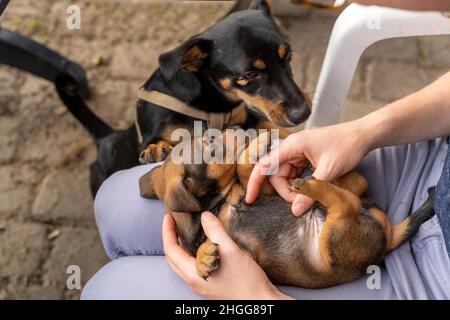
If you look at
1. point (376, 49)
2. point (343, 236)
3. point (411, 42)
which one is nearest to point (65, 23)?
point (376, 49)

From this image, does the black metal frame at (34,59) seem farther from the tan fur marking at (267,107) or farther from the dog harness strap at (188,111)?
the tan fur marking at (267,107)

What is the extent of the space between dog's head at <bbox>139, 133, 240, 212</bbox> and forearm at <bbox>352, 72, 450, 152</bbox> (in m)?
0.40

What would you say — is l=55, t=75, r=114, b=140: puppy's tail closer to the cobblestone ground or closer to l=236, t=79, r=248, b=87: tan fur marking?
the cobblestone ground

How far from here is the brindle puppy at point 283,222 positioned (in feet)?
4.79

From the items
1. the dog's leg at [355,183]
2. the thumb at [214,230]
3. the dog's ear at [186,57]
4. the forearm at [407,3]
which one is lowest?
the thumb at [214,230]

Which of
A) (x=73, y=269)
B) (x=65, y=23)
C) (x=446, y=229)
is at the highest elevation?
(x=65, y=23)

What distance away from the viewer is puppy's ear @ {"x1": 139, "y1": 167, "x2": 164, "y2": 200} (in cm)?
163

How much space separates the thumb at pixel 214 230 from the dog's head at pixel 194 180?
0.13 feet

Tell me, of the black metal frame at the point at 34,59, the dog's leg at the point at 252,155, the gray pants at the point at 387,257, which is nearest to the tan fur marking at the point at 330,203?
the gray pants at the point at 387,257

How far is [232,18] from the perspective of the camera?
76.9 inches

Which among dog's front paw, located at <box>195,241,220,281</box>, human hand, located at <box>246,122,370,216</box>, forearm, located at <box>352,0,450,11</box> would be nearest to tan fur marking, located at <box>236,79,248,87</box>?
human hand, located at <box>246,122,370,216</box>

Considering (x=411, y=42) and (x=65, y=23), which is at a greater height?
(x=65, y=23)

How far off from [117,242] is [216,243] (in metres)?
0.34
